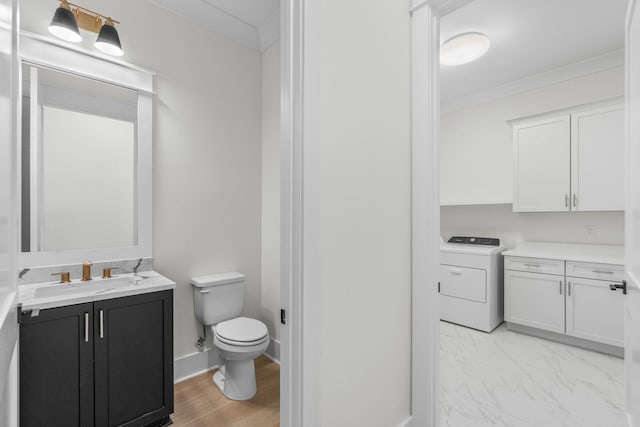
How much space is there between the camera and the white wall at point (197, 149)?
2.09m

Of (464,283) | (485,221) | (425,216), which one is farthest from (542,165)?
(425,216)

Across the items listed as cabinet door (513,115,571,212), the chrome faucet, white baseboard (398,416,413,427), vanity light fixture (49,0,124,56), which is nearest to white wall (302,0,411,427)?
white baseboard (398,416,413,427)

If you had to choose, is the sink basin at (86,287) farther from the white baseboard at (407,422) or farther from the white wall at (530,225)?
the white wall at (530,225)

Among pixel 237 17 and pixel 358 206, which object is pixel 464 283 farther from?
pixel 237 17

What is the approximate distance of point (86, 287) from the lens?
1712 millimetres

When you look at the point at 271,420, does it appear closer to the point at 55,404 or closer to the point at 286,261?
the point at 55,404

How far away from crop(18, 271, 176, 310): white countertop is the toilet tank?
35 centimetres

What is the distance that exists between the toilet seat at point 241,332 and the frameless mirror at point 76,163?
0.87m

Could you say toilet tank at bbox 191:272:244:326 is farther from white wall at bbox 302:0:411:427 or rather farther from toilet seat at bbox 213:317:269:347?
white wall at bbox 302:0:411:427

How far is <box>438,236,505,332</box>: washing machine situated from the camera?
3.02 m

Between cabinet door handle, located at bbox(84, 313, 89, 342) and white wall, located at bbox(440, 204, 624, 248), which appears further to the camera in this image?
white wall, located at bbox(440, 204, 624, 248)

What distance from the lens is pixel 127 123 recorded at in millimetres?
2018

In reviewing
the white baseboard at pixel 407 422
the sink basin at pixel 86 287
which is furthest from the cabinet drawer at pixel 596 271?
the sink basin at pixel 86 287

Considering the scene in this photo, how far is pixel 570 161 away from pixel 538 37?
1.19 m
